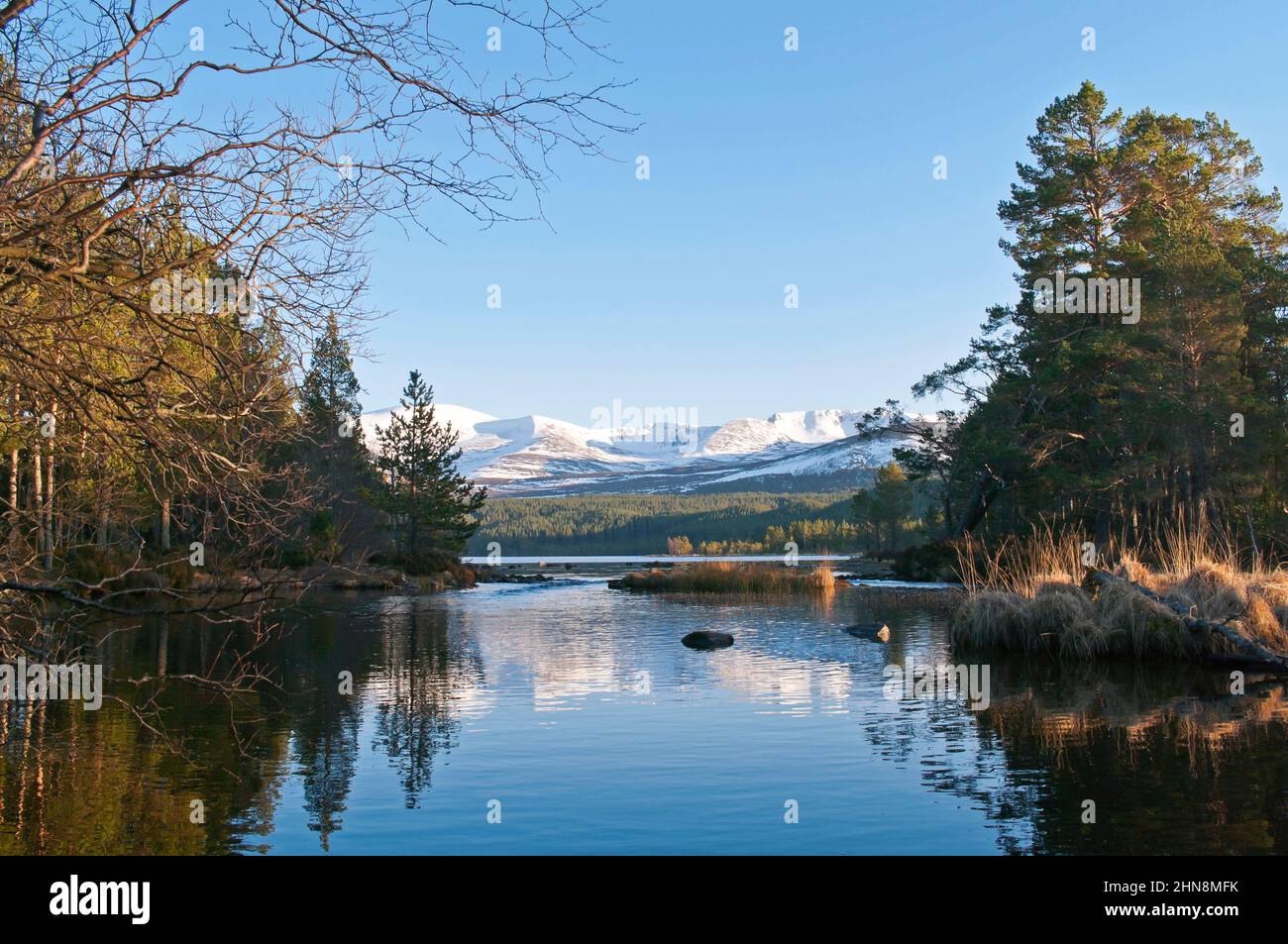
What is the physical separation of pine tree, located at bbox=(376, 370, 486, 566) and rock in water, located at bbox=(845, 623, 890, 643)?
1643 inches

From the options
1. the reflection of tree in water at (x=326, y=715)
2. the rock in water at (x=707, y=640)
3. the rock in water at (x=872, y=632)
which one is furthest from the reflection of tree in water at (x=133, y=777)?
the rock in water at (x=872, y=632)

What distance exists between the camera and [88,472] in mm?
7676

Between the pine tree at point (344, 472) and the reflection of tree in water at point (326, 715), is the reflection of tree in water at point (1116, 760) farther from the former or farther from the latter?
the pine tree at point (344, 472)

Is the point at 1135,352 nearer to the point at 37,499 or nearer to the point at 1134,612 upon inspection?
the point at 1134,612

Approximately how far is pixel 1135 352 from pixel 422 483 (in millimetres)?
43730

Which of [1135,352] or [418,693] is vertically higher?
[1135,352]

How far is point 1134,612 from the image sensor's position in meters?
20.0

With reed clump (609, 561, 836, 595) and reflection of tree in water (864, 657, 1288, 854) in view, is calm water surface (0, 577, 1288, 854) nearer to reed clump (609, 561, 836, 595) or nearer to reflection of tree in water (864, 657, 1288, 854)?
reflection of tree in water (864, 657, 1288, 854)

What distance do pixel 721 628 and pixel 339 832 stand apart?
2005 cm

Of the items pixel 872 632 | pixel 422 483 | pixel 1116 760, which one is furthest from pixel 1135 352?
pixel 422 483

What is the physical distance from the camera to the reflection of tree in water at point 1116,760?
8.63m

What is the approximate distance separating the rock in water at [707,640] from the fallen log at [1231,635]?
327 inches

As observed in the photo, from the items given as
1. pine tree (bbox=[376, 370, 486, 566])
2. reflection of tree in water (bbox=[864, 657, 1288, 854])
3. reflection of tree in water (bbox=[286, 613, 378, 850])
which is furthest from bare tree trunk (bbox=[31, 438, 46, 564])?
pine tree (bbox=[376, 370, 486, 566])
